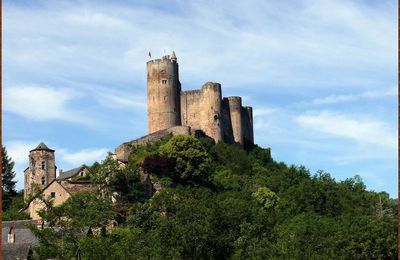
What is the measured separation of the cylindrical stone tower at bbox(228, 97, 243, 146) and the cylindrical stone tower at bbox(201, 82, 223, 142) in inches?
105

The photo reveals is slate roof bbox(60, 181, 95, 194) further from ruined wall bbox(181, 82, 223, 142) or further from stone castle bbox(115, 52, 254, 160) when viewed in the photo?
ruined wall bbox(181, 82, 223, 142)

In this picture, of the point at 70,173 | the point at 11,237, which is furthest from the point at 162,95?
the point at 11,237

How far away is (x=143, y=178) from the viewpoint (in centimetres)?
6988

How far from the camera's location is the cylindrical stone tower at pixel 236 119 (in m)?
91.1

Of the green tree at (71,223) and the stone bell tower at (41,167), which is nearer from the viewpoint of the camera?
the green tree at (71,223)

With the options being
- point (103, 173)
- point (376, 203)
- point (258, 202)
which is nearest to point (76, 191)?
point (103, 173)

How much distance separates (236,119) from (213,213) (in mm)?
35011

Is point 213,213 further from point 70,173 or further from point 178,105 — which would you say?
point 178,105

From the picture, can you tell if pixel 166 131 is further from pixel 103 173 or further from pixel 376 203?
pixel 376 203

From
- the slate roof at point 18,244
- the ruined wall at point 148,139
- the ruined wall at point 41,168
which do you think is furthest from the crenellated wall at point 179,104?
the slate roof at point 18,244

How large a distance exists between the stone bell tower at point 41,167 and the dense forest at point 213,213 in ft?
20.4

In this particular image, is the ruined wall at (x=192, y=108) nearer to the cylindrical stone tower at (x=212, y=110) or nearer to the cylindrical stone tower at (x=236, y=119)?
the cylindrical stone tower at (x=212, y=110)

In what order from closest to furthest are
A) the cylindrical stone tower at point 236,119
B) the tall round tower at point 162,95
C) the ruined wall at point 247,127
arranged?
the tall round tower at point 162,95, the cylindrical stone tower at point 236,119, the ruined wall at point 247,127

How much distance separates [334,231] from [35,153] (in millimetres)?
31588
